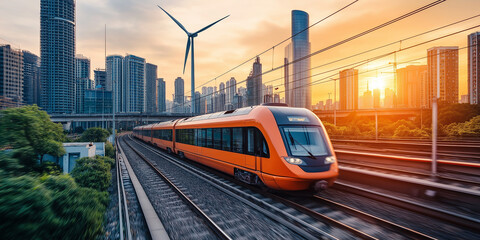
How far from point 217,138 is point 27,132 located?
8.07 metres

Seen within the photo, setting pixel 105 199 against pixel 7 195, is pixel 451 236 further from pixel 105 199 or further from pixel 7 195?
pixel 105 199

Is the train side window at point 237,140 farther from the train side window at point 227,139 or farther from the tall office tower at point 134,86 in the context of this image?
the tall office tower at point 134,86

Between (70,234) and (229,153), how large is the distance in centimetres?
633

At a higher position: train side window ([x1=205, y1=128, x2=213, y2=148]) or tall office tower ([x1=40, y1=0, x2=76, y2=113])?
tall office tower ([x1=40, y1=0, x2=76, y2=113])

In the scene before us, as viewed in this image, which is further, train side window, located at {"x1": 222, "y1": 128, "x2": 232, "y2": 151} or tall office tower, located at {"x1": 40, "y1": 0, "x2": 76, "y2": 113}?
tall office tower, located at {"x1": 40, "y1": 0, "x2": 76, "y2": 113}

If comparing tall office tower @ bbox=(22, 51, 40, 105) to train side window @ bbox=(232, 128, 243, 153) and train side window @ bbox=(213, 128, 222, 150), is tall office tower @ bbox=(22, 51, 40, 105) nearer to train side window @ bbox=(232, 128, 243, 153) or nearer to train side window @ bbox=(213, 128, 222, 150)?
train side window @ bbox=(213, 128, 222, 150)

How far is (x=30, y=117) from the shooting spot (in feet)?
31.9

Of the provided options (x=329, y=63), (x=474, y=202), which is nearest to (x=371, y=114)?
(x=329, y=63)

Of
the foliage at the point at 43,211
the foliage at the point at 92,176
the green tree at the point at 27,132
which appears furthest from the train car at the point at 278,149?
the green tree at the point at 27,132

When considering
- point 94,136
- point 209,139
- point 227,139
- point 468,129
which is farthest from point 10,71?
point 468,129

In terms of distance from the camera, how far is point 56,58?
154000 mm

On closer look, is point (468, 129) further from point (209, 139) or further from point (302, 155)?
point (209, 139)

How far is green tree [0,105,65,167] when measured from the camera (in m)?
8.71

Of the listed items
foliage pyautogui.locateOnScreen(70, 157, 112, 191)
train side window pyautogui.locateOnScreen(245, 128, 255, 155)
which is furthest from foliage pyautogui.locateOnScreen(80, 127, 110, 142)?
train side window pyautogui.locateOnScreen(245, 128, 255, 155)
